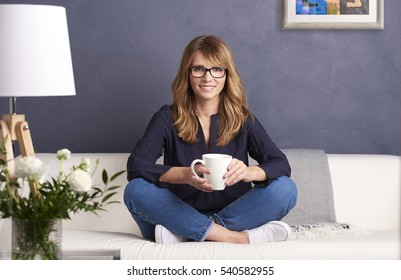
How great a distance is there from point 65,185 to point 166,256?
0.88m

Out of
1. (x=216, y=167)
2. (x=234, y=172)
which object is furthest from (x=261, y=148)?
(x=216, y=167)

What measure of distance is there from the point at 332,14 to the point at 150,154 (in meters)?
1.23

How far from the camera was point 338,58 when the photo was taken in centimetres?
364

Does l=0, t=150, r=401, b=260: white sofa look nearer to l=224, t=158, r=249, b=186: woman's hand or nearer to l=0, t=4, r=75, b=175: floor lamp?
l=224, t=158, r=249, b=186: woman's hand

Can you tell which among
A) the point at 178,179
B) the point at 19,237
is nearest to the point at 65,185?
the point at 19,237

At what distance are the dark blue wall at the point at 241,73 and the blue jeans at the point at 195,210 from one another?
0.85 meters

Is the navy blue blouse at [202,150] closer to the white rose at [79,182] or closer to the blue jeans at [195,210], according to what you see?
the blue jeans at [195,210]

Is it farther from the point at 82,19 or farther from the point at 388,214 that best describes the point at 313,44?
A: the point at 82,19

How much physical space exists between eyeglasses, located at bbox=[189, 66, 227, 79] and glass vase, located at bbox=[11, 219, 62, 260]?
1.31m

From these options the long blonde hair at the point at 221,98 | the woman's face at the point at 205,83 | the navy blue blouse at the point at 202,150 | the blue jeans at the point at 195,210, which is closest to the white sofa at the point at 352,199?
the blue jeans at the point at 195,210

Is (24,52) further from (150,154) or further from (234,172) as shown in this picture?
(234,172)

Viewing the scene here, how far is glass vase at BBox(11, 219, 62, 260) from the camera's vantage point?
1.78 meters

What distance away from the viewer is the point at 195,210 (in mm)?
2801

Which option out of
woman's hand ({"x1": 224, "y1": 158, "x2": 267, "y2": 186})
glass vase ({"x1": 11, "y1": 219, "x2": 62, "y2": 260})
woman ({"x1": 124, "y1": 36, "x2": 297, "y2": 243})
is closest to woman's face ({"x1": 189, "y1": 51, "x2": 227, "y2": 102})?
woman ({"x1": 124, "y1": 36, "x2": 297, "y2": 243})
